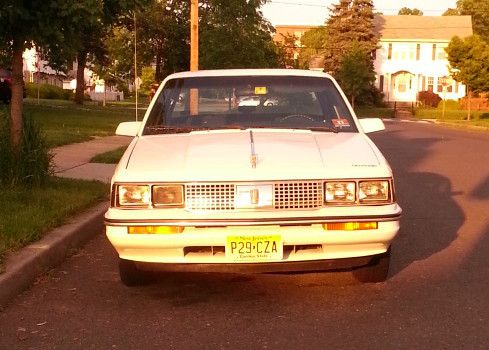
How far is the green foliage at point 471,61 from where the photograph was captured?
131ft

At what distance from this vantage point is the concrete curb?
16.7 feet

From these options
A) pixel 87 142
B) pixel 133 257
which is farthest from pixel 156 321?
pixel 87 142

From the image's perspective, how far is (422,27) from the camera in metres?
69.1

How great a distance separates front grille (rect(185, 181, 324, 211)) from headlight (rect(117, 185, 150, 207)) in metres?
0.29

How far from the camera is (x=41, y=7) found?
25.7ft

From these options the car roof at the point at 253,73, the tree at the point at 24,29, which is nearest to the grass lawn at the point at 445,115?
the tree at the point at 24,29

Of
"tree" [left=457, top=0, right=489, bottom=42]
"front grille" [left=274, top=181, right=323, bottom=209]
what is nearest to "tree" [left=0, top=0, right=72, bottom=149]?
"front grille" [left=274, top=181, right=323, bottom=209]

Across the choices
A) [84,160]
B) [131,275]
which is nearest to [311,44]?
[84,160]

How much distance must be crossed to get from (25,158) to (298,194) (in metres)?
4.61

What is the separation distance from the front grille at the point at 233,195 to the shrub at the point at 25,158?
4099mm

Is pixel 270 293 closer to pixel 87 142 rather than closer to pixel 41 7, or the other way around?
pixel 41 7

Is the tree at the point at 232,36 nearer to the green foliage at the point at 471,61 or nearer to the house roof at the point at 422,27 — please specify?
the green foliage at the point at 471,61

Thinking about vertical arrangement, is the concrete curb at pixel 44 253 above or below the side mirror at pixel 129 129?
below

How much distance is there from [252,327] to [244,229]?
24.9 inches
